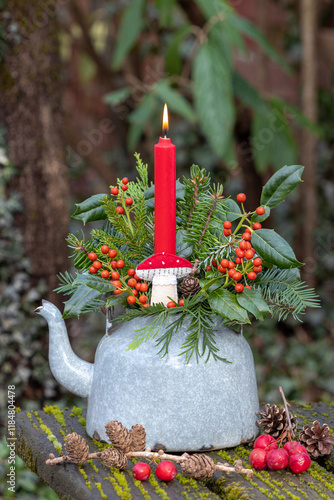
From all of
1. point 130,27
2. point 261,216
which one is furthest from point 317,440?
point 130,27

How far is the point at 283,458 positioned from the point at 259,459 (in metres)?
0.02

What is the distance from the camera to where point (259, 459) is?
2.01 ft

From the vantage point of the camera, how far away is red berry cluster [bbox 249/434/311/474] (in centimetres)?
61

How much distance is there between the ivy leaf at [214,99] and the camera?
1.61 meters

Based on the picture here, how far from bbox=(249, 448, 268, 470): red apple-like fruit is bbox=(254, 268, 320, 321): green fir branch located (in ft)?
0.47

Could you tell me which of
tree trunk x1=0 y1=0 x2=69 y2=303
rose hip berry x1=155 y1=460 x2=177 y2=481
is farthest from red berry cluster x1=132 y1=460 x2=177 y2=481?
tree trunk x1=0 y1=0 x2=69 y2=303

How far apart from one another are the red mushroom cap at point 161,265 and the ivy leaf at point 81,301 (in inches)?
3.2

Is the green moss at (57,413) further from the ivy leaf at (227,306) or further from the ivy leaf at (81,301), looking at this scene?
the ivy leaf at (227,306)

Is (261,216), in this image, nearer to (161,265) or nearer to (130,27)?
(161,265)

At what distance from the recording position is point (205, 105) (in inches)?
63.8

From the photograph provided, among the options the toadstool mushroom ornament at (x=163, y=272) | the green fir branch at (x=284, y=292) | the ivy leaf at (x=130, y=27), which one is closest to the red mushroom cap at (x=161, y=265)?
the toadstool mushroom ornament at (x=163, y=272)

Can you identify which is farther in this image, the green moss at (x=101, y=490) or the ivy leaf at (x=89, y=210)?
the ivy leaf at (x=89, y=210)

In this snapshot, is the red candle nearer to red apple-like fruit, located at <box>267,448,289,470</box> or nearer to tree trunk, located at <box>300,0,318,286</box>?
red apple-like fruit, located at <box>267,448,289,470</box>

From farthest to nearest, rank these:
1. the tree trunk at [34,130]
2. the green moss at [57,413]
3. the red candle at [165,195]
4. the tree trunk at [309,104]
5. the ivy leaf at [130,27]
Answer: the tree trunk at [309,104] < the ivy leaf at [130,27] < the tree trunk at [34,130] < the green moss at [57,413] < the red candle at [165,195]
